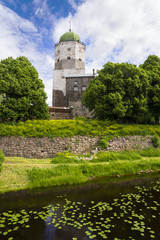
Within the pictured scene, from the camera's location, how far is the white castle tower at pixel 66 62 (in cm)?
4598

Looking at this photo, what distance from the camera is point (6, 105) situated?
2048cm

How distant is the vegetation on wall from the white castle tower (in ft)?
75.4

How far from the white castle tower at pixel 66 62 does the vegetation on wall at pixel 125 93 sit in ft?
75.4

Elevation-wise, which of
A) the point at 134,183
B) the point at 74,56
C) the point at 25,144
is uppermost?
the point at 74,56

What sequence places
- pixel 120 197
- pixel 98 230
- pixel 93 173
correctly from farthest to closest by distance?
1. pixel 93 173
2. pixel 120 197
3. pixel 98 230

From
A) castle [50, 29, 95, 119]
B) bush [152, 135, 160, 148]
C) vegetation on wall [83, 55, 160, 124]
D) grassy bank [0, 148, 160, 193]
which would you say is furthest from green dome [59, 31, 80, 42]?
grassy bank [0, 148, 160, 193]

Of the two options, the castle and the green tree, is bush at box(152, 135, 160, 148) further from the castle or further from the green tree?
the castle

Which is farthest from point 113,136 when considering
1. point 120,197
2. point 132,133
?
point 120,197

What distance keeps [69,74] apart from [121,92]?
84.8 feet

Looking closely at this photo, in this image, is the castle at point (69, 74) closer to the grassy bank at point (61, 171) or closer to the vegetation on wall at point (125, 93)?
the vegetation on wall at point (125, 93)

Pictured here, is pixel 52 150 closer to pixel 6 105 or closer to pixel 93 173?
pixel 93 173

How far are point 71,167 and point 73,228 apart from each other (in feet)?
23.1

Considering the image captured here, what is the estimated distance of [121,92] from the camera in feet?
69.5

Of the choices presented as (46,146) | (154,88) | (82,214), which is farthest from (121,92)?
(82,214)
